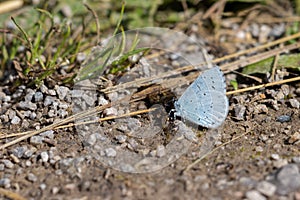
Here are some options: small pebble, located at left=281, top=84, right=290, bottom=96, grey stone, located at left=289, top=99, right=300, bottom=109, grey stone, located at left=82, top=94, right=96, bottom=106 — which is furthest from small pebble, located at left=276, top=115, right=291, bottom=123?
grey stone, located at left=82, top=94, right=96, bottom=106

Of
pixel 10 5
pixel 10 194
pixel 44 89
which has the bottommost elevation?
pixel 10 194

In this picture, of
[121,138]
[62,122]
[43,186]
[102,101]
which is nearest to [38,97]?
[62,122]

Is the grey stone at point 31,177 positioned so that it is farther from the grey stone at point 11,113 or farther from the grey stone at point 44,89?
the grey stone at point 44,89

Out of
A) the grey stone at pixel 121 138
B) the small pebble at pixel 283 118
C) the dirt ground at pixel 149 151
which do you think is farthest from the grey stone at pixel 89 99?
the small pebble at pixel 283 118

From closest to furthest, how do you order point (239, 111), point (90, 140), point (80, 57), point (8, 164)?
point (8, 164) < point (90, 140) < point (239, 111) < point (80, 57)

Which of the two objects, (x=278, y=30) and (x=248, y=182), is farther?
(x=278, y=30)

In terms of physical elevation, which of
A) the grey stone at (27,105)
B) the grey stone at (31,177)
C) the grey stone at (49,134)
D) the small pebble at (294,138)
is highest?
the grey stone at (27,105)

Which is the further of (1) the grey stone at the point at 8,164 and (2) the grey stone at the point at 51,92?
(2) the grey stone at the point at 51,92

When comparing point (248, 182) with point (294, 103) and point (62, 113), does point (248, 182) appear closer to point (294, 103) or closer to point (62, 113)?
point (294, 103)

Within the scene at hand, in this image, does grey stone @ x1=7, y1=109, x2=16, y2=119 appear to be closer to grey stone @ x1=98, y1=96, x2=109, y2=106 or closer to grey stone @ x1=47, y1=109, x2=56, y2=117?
grey stone @ x1=47, y1=109, x2=56, y2=117

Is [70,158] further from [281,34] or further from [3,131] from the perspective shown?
[281,34]
